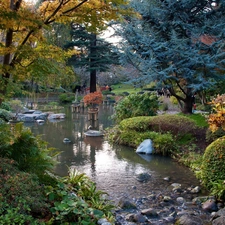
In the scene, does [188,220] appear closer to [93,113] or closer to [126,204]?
[126,204]

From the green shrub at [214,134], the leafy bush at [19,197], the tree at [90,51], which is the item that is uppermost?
the tree at [90,51]

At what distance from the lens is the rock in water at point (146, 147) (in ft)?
29.2

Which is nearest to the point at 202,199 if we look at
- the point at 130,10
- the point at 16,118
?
the point at 130,10

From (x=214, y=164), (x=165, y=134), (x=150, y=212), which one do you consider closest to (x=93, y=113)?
(x=165, y=134)

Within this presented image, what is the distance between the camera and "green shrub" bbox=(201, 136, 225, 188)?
5.33m

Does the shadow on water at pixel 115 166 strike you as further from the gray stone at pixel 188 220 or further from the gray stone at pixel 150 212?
the gray stone at pixel 188 220

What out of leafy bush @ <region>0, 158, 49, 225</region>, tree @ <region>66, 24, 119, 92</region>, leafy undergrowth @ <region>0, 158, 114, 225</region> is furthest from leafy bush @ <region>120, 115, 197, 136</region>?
tree @ <region>66, 24, 119, 92</region>

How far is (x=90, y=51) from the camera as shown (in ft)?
76.7

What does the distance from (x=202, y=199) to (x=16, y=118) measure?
1160 centimetres

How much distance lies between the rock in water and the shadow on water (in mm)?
222

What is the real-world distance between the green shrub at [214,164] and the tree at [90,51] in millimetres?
17942

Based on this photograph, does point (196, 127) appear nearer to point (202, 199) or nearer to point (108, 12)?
point (202, 199)

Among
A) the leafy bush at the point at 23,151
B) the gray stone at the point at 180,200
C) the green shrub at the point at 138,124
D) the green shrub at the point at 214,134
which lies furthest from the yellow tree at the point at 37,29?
the green shrub at the point at 138,124

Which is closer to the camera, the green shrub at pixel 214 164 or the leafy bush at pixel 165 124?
the green shrub at pixel 214 164
